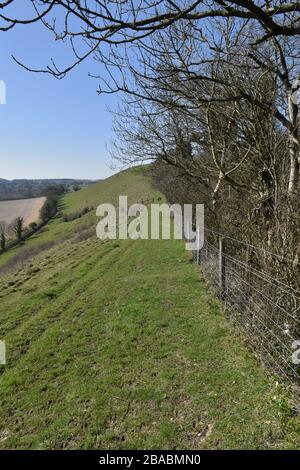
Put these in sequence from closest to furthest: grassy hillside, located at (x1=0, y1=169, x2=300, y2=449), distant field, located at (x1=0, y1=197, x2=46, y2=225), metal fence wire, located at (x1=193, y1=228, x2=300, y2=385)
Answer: grassy hillside, located at (x1=0, y1=169, x2=300, y2=449) < metal fence wire, located at (x1=193, y1=228, x2=300, y2=385) < distant field, located at (x1=0, y1=197, x2=46, y2=225)

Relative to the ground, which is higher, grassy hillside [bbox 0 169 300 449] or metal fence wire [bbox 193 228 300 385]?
metal fence wire [bbox 193 228 300 385]

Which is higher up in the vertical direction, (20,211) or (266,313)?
(20,211)

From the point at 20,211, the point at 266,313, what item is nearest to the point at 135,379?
the point at 266,313

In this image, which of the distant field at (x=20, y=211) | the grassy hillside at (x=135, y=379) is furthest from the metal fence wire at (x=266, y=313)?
the distant field at (x=20, y=211)

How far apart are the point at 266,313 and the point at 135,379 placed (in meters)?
2.03

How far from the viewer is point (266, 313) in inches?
193

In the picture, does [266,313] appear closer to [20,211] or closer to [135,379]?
[135,379]

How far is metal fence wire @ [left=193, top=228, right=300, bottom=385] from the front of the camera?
13.8ft

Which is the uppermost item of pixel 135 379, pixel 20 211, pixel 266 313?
pixel 20 211

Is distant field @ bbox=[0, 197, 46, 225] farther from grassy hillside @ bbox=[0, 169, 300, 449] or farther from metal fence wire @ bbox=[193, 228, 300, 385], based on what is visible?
metal fence wire @ bbox=[193, 228, 300, 385]

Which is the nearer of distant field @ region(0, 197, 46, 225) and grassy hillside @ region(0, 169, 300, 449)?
grassy hillside @ region(0, 169, 300, 449)

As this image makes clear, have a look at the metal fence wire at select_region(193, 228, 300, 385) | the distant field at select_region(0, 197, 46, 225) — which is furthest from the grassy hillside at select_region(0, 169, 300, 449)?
the distant field at select_region(0, 197, 46, 225)

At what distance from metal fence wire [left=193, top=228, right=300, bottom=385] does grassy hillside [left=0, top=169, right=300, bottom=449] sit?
24 centimetres
